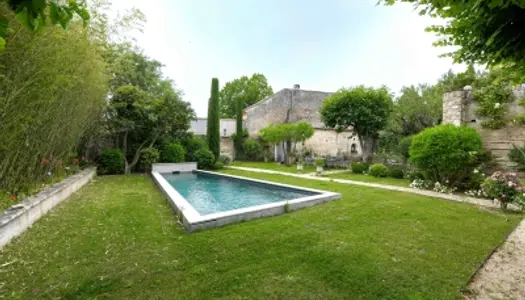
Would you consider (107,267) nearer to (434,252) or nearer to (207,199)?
(434,252)

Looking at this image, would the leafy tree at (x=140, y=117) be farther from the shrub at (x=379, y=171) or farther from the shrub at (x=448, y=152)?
the shrub at (x=448, y=152)

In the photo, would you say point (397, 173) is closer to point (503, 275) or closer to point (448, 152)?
point (448, 152)

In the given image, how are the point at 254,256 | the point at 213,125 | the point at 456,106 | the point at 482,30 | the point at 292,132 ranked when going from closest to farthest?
1. the point at 482,30
2. the point at 254,256
3. the point at 456,106
4. the point at 292,132
5. the point at 213,125

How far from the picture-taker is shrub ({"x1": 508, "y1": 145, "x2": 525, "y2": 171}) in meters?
7.41

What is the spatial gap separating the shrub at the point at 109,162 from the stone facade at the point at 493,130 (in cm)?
1396

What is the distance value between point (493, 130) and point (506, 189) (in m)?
4.05

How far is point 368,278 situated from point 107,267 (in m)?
2.88

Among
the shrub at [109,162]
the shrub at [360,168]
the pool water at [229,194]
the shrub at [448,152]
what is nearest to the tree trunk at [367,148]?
the shrub at [360,168]

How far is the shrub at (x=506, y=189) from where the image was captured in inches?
209

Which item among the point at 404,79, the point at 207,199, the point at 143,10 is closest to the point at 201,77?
the point at 143,10

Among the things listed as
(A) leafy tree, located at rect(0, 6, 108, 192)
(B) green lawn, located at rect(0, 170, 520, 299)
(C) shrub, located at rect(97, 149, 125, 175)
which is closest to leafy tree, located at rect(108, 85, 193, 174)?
(C) shrub, located at rect(97, 149, 125, 175)

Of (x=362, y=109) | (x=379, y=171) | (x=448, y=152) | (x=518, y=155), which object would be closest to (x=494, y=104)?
(x=518, y=155)

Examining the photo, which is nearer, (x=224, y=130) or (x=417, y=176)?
(x=417, y=176)

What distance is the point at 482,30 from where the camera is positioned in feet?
6.80
